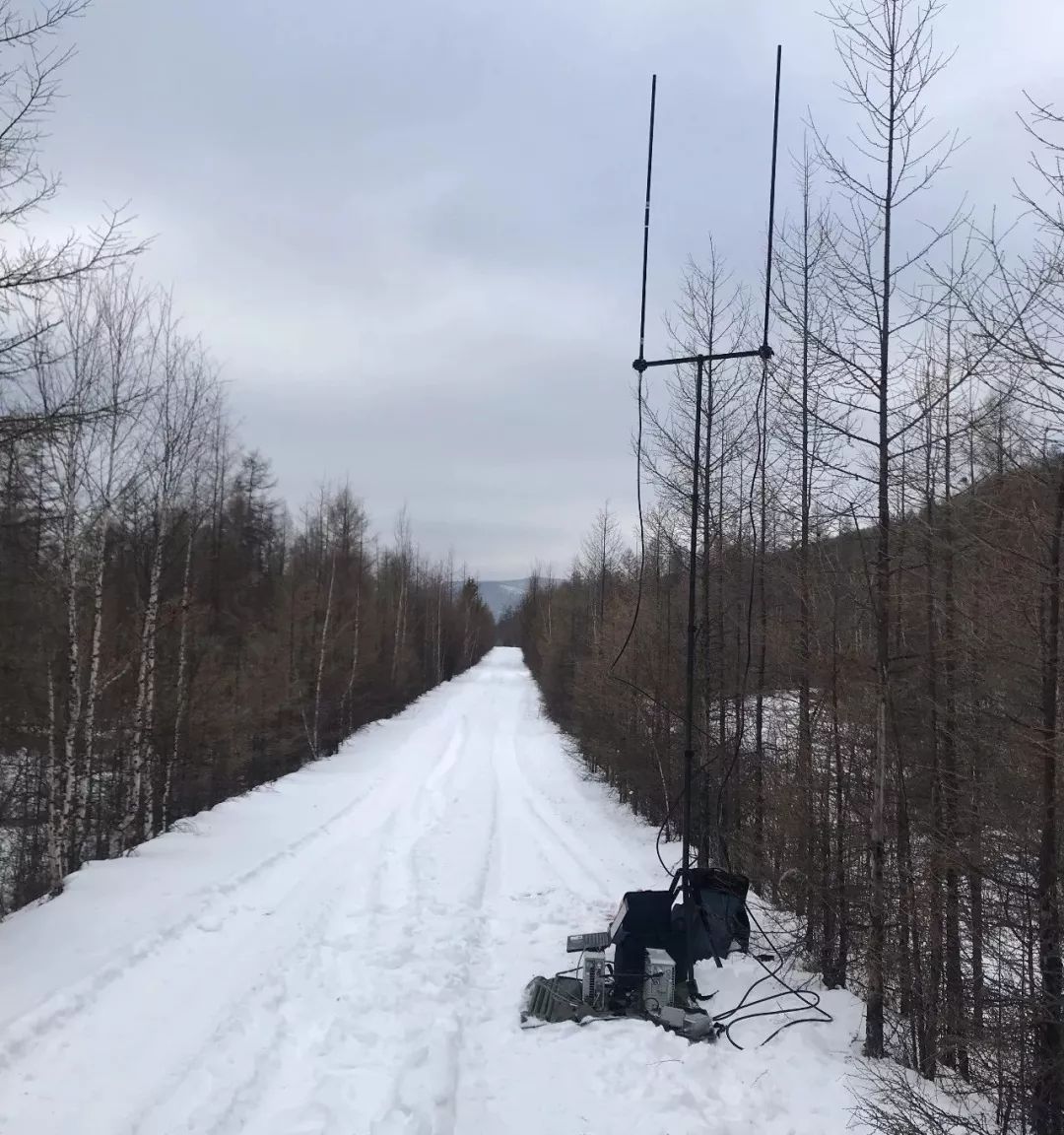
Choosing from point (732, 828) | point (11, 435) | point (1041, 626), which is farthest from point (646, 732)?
point (11, 435)

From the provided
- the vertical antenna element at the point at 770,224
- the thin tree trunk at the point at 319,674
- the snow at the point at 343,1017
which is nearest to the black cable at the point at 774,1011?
the snow at the point at 343,1017

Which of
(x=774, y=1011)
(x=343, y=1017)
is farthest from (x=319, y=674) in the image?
(x=774, y=1011)

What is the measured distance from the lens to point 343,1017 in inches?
208

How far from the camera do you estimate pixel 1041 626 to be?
4840mm

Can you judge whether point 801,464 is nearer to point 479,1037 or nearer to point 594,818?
point 479,1037

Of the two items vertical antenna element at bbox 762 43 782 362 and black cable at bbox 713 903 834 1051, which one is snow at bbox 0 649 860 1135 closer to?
black cable at bbox 713 903 834 1051

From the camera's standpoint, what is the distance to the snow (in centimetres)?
422

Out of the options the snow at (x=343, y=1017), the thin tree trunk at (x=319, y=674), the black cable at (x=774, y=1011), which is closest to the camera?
the snow at (x=343, y=1017)

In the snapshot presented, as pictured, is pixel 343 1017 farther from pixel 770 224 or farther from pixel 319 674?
pixel 319 674

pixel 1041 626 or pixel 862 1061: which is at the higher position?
pixel 1041 626

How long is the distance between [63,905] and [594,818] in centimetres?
1028

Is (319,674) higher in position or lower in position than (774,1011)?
higher

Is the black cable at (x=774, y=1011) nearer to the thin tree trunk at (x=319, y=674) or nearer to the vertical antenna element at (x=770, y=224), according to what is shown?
the vertical antenna element at (x=770, y=224)

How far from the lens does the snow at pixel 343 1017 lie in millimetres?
4223
